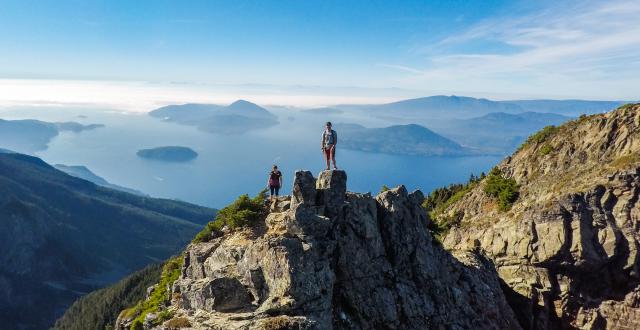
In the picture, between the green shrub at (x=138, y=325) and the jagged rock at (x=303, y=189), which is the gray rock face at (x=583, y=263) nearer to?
the jagged rock at (x=303, y=189)

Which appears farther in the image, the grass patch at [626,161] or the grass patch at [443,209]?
Answer: the grass patch at [443,209]

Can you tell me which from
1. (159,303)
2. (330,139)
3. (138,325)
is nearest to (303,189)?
(330,139)

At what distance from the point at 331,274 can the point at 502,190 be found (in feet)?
137

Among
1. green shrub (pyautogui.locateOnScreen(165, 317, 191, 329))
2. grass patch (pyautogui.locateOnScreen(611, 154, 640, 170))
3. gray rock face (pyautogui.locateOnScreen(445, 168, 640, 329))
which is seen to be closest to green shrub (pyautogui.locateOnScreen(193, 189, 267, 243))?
green shrub (pyautogui.locateOnScreen(165, 317, 191, 329))

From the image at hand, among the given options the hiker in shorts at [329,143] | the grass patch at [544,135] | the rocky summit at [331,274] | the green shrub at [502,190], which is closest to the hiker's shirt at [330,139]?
the hiker in shorts at [329,143]

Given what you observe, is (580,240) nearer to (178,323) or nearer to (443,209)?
(443,209)

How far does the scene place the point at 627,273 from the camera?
142 ft

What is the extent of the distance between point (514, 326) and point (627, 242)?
18.0 metres

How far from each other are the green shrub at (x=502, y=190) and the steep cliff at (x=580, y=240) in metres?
1.73

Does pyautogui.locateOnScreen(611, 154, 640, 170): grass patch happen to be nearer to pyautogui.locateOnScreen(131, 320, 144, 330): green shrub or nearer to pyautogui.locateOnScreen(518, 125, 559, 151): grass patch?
pyautogui.locateOnScreen(518, 125, 559, 151): grass patch

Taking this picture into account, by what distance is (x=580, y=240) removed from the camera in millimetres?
43750

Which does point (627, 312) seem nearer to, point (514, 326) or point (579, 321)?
point (579, 321)

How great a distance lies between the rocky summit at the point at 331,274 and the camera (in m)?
22.2

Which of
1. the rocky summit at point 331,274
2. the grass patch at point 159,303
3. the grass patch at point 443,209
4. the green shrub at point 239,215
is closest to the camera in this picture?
the rocky summit at point 331,274
